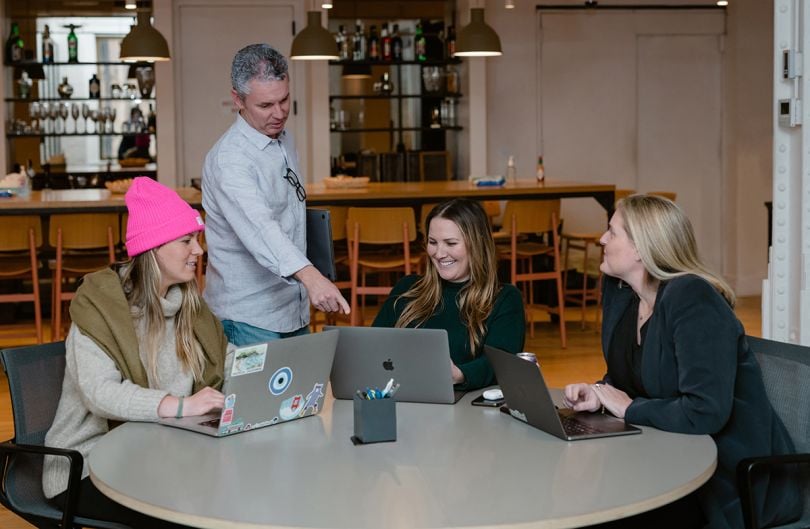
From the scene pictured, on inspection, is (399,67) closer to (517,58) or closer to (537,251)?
(517,58)

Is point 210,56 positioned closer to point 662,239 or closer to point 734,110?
point 734,110

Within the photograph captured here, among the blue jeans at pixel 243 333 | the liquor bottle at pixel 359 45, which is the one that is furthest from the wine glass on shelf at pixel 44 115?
the blue jeans at pixel 243 333

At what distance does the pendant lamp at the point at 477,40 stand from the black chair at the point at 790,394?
5.22m

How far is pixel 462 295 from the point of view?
3.19 m

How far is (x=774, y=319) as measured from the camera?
339 cm

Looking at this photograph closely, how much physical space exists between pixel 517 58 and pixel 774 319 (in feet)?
21.0

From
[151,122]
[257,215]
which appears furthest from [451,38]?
[257,215]

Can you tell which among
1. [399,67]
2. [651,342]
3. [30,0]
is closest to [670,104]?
[399,67]

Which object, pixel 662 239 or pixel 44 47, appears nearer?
pixel 662 239

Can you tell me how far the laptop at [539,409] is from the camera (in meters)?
2.34

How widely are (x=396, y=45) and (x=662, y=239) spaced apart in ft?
24.0

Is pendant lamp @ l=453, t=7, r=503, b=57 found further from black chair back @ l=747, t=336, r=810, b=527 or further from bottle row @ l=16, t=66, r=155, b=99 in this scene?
black chair back @ l=747, t=336, r=810, b=527

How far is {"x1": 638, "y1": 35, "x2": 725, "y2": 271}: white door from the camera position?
9688mm

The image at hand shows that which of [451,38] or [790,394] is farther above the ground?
[451,38]
